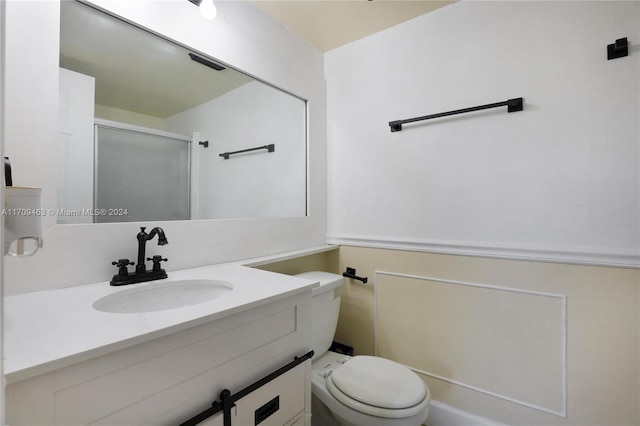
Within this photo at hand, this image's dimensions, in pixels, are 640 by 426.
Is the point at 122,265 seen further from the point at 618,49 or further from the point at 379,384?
the point at 618,49

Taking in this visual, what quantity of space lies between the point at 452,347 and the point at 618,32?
4.95 ft

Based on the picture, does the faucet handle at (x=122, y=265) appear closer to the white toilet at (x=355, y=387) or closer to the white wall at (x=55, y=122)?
the white wall at (x=55, y=122)

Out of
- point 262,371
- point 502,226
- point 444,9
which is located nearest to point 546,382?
point 502,226

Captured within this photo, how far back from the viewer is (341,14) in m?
1.54

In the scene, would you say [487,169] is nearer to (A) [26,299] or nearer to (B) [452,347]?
(B) [452,347]

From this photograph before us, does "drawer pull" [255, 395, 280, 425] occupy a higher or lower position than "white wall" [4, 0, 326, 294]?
lower

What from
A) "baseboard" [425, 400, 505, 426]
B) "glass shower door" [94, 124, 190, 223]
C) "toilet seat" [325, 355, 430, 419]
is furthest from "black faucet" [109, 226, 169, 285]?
"baseboard" [425, 400, 505, 426]

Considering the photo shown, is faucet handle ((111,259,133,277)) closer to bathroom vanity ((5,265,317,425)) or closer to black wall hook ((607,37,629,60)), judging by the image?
bathroom vanity ((5,265,317,425))

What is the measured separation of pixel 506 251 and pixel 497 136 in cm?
54

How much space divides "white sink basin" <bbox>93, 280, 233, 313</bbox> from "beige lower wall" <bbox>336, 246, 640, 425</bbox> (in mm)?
999

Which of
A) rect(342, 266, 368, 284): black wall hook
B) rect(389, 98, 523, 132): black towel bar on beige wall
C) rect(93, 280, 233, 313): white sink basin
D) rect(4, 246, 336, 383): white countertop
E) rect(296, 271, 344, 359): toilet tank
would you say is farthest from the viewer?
rect(342, 266, 368, 284): black wall hook

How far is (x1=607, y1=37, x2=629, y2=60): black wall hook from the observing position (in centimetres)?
108

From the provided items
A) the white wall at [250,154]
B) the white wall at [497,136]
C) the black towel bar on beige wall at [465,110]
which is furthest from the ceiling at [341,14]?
the black towel bar on beige wall at [465,110]

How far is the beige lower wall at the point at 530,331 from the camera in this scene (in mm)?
1111
